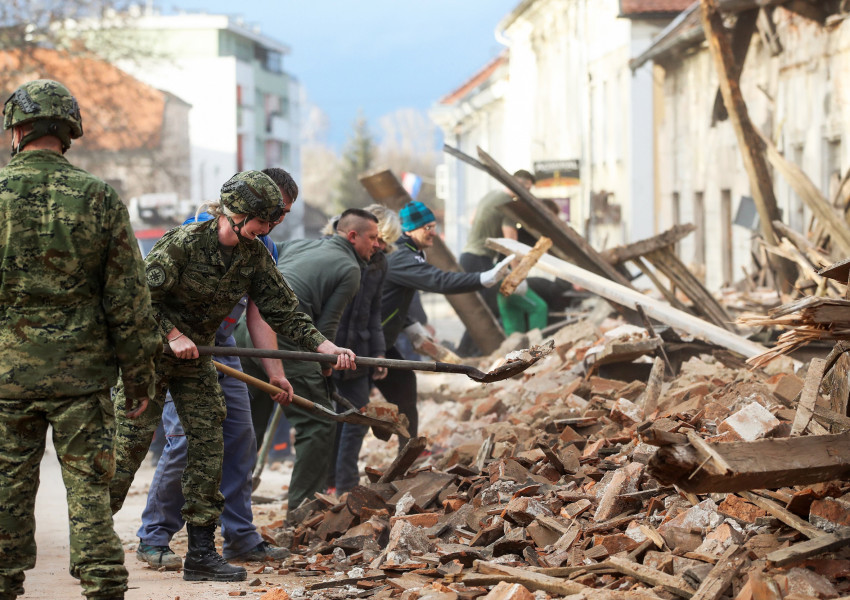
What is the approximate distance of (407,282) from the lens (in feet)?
30.3

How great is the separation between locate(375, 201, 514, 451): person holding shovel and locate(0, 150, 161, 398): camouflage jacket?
4.61 m

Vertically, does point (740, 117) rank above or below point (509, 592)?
above

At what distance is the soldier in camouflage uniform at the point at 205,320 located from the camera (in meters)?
5.75

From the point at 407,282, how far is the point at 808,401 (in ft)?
14.0

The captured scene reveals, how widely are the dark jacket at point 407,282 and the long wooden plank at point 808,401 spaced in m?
3.98

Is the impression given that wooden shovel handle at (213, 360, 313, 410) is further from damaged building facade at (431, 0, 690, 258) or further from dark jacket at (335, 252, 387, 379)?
damaged building facade at (431, 0, 690, 258)

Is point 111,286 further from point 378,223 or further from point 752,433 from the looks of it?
point 378,223

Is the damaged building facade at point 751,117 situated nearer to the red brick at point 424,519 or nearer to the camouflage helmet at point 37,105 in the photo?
the red brick at point 424,519

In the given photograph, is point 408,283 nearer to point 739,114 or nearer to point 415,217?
point 415,217

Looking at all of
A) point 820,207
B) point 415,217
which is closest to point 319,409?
point 415,217

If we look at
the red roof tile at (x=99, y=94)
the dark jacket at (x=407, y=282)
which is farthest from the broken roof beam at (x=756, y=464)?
the red roof tile at (x=99, y=94)

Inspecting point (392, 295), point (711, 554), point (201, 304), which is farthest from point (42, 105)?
point (392, 295)

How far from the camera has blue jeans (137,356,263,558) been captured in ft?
21.5

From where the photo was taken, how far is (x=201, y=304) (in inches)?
233
